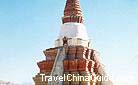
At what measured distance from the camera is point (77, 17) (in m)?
24.6

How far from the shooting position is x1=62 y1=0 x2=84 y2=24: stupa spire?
80.9 ft

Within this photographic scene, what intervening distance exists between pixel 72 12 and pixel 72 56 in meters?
3.84

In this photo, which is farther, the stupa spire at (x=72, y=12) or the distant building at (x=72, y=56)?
the stupa spire at (x=72, y=12)

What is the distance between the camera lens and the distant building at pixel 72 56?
21969 mm

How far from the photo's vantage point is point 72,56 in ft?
74.8

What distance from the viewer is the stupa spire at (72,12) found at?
2467 cm

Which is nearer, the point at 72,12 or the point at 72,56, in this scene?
the point at 72,56

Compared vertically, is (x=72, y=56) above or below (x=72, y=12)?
below

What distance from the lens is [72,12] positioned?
24.9m

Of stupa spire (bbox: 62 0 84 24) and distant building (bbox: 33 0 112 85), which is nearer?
distant building (bbox: 33 0 112 85)

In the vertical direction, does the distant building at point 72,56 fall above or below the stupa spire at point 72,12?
below

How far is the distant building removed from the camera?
21969 mm

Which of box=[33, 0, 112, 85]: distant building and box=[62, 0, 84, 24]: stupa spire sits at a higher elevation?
box=[62, 0, 84, 24]: stupa spire

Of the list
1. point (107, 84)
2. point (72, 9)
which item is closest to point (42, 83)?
point (107, 84)
